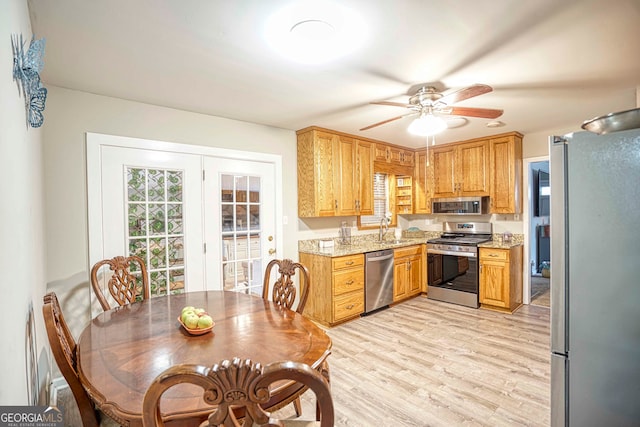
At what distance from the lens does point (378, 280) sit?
4.07 m

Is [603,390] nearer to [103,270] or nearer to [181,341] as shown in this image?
[181,341]

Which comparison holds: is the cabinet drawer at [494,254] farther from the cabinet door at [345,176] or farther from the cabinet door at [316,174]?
the cabinet door at [316,174]

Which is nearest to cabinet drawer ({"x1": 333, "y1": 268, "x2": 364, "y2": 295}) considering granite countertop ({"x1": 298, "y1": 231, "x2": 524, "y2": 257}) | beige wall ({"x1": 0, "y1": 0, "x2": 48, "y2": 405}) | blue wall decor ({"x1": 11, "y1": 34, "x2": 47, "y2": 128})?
granite countertop ({"x1": 298, "y1": 231, "x2": 524, "y2": 257})

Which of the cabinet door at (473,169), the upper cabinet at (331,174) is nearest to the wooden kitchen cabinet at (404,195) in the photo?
the cabinet door at (473,169)

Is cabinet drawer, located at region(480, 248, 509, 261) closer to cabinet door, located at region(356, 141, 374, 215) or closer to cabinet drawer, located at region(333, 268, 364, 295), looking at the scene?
cabinet door, located at region(356, 141, 374, 215)

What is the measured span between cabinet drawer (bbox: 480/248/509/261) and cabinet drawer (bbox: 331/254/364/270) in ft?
5.65

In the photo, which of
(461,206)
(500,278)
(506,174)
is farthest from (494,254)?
(506,174)

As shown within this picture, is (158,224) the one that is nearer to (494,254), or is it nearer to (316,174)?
(316,174)

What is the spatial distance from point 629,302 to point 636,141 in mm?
657

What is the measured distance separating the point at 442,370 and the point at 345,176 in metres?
2.48

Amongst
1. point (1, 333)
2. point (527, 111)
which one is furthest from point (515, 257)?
point (1, 333)

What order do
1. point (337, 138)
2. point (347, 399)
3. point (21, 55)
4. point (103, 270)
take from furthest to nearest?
point (337, 138) < point (103, 270) < point (347, 399) < point (21, 55)

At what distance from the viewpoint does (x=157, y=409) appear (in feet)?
2.40

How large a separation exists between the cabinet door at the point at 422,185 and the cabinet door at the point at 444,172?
104 mm
